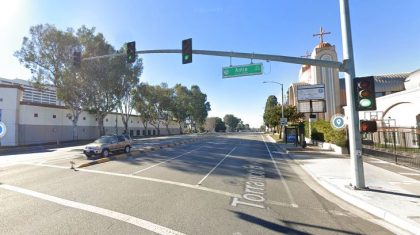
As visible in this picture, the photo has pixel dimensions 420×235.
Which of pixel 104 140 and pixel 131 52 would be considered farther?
pixel 104 140

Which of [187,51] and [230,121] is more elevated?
[230,121]

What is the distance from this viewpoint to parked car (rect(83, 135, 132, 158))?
18062 mm

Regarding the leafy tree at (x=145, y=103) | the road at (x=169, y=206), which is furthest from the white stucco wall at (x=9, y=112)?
the road at (x=169, y=206)

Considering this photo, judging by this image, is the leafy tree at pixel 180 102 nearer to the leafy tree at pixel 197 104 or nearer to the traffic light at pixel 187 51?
the leafy tree at pixel 197 104

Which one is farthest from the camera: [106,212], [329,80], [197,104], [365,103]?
[197,104]

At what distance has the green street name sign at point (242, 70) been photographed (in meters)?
12.9

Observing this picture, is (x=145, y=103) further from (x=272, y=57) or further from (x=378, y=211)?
(x=378, y=211)

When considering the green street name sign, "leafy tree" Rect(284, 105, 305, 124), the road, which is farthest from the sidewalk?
"leafy tree" Rect(284, 105, 305, 124)

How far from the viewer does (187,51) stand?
12.5 metres

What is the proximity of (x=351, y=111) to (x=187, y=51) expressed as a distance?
7.45 m

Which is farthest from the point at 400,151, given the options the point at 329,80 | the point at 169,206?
the point at 329,80

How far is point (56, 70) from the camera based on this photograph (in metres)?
35.7

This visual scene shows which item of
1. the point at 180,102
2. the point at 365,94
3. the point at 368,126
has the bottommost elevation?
the point at 368,126

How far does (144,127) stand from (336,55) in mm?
50151
